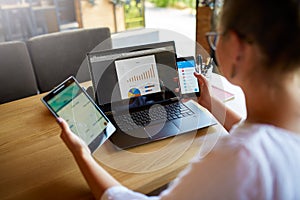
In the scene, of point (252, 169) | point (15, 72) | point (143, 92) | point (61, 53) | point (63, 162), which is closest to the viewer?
point (252, 169)

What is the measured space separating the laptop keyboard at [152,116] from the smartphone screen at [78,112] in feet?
0.27

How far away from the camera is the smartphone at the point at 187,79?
111cm

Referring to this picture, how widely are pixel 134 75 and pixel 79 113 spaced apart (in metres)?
0.27

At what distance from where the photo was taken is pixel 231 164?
19.1 inches

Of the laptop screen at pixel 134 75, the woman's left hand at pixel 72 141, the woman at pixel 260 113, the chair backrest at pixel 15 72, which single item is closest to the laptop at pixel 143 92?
the laptop screen at pixel 134 75

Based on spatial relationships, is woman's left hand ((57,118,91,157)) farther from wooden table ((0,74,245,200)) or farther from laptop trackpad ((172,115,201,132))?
laptop trackpad ((172,115,201,132))

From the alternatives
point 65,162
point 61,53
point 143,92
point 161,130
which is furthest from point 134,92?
point 61,53

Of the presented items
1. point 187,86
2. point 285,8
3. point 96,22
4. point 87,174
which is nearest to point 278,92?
point 285,8

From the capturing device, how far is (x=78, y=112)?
2.79ft

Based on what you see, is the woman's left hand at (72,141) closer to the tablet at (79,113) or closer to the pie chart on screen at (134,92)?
the tablet at (79,113)

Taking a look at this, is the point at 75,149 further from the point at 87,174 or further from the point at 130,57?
the point at 130,57

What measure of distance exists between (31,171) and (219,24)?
0.62m

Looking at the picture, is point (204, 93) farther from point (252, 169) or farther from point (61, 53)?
point (61, 53)

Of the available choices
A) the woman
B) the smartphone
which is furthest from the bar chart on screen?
the woman
